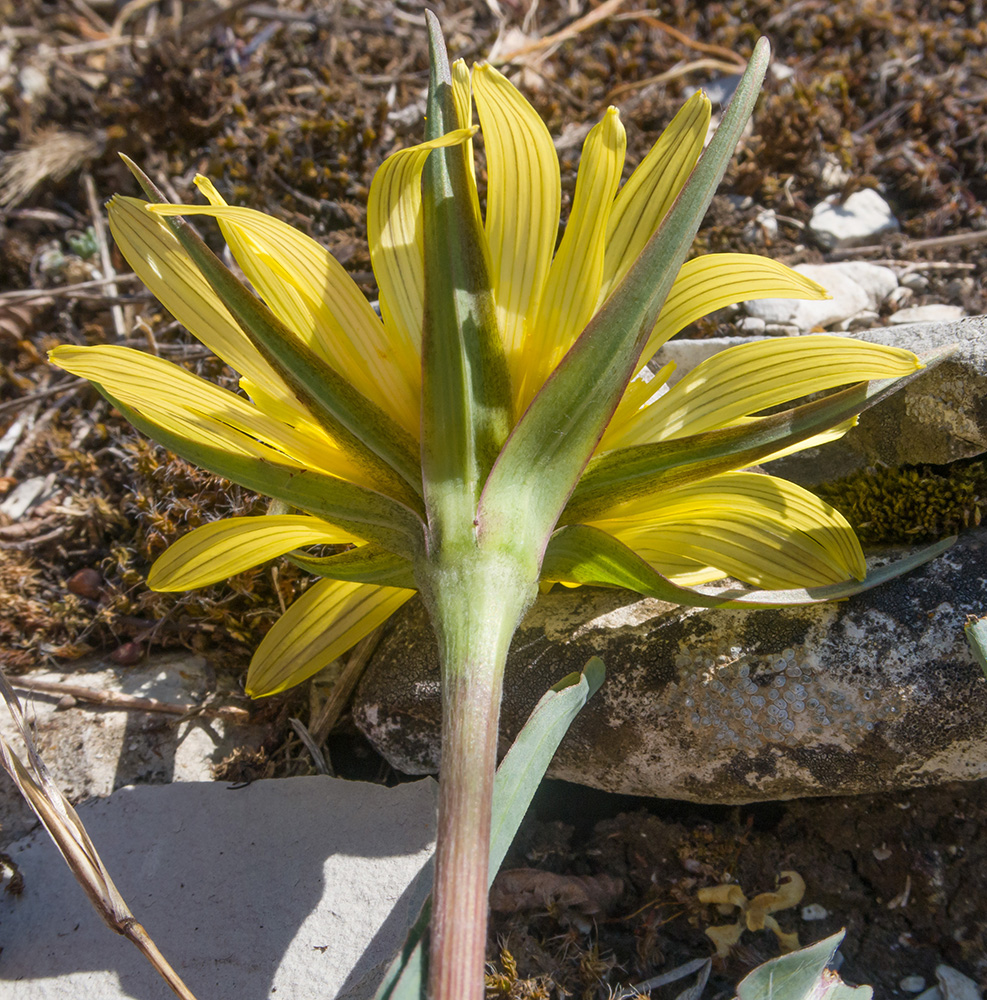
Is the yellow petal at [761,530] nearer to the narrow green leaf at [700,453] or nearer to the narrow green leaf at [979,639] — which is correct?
the narrow green leaf at [700,453]

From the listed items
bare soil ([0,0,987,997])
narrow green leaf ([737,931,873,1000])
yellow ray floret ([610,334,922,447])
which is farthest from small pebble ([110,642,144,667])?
narrow green leaf ([737,931,873,1000])

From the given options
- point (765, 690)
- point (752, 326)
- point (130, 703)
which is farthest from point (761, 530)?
point (130, 703)

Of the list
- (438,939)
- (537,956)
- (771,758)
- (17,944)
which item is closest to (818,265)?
(771,758)

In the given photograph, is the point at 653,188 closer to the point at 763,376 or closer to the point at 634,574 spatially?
the point at 763,376

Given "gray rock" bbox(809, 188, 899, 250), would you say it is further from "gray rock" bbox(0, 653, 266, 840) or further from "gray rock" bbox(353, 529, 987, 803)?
"gray rock" bbox(0, 653, 266, 840)

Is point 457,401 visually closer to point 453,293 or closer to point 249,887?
point 453,293
